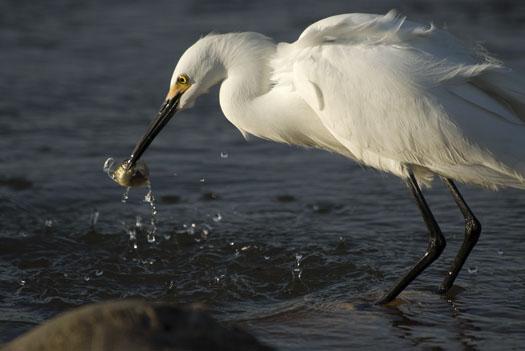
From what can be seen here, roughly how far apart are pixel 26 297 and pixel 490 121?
122 inches

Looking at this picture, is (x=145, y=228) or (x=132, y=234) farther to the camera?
(x=145, y=228)

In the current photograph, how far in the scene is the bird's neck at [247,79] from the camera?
7082mm

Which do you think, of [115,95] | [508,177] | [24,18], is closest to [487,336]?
[508,177]

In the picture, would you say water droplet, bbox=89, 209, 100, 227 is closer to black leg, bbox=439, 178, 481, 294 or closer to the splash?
the splash

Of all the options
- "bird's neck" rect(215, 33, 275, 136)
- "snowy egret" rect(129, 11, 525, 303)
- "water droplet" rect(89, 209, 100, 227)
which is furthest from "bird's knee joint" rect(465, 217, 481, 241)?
"water droplet" rect(89, 209, 100, 227)

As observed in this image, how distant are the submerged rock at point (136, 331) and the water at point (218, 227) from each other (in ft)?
5.39

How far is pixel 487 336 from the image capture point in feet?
20.4

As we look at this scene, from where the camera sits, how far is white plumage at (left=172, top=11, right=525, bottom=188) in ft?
21.8

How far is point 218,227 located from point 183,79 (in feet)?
5.42

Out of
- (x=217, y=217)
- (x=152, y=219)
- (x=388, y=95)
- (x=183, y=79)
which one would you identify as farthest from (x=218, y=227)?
(x=388, y=95)

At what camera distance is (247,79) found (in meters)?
7.08

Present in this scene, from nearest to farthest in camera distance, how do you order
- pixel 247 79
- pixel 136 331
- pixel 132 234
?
pixel 136 331, pixel 247 79, pixel 132 234

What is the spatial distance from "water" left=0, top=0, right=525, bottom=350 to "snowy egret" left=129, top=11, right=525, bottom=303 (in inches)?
20.6

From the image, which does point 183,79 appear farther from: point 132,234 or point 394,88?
point 132,234
